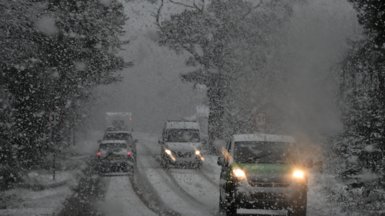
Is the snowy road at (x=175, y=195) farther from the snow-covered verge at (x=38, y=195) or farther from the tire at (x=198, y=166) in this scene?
the tire at (x=198, y=166)

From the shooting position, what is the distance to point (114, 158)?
832 inches

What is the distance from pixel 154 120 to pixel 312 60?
76278 millimetres

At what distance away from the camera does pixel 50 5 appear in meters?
19.8

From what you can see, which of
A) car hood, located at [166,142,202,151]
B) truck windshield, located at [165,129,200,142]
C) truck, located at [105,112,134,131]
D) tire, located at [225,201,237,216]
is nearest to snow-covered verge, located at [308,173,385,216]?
tire, located at [225,201,237,216]

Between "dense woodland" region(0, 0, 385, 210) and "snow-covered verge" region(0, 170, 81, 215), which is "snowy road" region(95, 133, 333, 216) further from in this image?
"dense woodland" region(0, 0, 385, 210)

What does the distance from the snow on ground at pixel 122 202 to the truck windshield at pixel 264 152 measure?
7.78ft

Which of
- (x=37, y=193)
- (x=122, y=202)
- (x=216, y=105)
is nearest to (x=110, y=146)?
(x=37, y=193)

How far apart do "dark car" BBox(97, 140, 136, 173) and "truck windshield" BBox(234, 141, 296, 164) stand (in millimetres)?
11752

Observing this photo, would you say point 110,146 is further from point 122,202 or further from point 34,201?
point 122,202

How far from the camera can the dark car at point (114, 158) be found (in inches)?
829

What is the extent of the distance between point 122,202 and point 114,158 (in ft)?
29.8

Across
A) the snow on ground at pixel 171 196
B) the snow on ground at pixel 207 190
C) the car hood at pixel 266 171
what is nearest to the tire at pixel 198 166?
the snow on ground at pixel 207 190

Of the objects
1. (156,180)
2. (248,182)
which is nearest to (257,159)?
(248,182)

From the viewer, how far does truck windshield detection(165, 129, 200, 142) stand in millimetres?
23625
